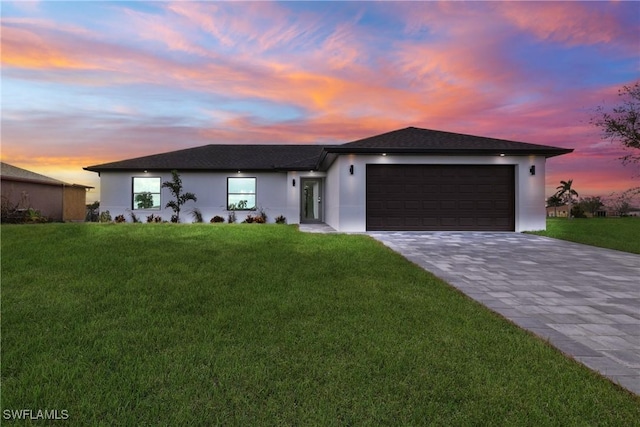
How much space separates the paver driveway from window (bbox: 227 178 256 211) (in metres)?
10.1

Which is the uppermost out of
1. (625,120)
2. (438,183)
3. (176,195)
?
(625,120)

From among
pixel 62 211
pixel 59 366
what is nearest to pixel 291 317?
pixel 59 366

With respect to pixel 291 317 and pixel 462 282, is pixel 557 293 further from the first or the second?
pixel 291 317

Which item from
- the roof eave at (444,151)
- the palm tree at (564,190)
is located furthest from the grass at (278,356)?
the palm tree at (564,190)

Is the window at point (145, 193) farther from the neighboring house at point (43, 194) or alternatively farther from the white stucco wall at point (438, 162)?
the white stucco wall at point (438, 162)

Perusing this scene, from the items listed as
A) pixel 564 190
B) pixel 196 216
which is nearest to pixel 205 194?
pixel 196 216

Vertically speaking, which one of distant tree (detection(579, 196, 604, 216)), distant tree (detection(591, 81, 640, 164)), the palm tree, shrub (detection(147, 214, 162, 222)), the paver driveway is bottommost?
the paver driveway

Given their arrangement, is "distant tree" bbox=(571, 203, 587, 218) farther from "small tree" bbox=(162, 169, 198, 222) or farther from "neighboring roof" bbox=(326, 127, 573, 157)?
"small tree" bbox=(162, 169, 198, 222)

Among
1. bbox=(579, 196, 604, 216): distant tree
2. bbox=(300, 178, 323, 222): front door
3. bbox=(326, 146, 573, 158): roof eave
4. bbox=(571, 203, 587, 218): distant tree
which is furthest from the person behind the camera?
bbox=(579, 196, 604, 216): distant tree

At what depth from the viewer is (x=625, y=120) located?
13117 mm

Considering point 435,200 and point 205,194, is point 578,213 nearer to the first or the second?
point 435,200

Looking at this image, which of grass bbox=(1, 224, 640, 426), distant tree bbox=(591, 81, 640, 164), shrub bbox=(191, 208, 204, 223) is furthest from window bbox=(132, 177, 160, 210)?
distant tree bbox=(591, 81, 640, 164)

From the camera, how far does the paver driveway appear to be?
2.81m

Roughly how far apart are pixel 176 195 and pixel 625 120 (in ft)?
67.0
